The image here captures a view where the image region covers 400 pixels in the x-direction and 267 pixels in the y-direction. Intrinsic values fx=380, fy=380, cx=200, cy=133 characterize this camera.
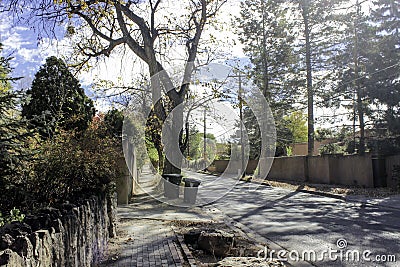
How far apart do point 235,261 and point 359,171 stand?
1837 centimetres

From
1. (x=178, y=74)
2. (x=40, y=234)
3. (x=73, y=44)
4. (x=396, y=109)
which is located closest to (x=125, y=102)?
(x=178, y=74)

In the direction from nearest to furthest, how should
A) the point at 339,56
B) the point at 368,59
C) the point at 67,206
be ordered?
the point at 67,206, the point at 368,59, the point at 339,56

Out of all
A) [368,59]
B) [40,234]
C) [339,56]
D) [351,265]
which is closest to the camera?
[40,234]

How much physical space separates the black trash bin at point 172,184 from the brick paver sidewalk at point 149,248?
562cm

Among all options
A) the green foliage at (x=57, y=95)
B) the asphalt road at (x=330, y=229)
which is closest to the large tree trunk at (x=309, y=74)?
the asphalt road at (x=330, y=229)

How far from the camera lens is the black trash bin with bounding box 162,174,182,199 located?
618 inches

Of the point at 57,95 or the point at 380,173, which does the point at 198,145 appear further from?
the point at 57,95

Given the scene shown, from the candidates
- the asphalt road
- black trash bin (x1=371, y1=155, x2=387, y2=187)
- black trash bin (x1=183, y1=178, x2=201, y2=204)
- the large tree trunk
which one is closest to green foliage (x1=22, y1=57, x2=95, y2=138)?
black trash bin (x1=183, y1=178, x2=201, y2=204)

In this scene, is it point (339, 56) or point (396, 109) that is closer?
point (396, 109)

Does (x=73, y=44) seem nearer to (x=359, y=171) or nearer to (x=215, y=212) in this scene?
(x=215, y=212)

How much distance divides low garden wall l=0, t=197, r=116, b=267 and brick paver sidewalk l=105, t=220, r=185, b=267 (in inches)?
19.1

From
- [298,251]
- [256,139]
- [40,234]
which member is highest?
[256,139]

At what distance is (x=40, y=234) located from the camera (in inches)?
127

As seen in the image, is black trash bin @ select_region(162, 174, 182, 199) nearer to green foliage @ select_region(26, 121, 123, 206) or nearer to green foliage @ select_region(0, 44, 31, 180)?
green foliage @ select_region(26, 121, 123, 206)
